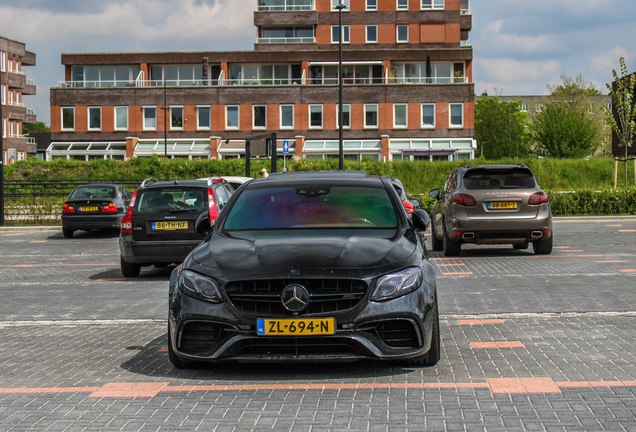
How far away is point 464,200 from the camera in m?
13.8

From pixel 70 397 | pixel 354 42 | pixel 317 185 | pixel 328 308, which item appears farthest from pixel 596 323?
pixel 354 42

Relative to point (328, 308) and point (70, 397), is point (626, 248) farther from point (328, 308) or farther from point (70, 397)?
point (70, 397)

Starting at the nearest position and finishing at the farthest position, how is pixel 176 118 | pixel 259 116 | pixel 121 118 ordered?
pixel 259 116 < pixel 176 118 < pixel 121 118

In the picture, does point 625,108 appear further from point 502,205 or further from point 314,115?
point 314,115

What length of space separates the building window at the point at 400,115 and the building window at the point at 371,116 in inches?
57.5

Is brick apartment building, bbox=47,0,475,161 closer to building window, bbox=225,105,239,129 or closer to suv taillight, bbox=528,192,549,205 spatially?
building window, bbox=225,105,239,129

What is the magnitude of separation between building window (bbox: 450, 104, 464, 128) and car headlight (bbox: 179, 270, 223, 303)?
5438 cm

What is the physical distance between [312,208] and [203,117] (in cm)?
5414

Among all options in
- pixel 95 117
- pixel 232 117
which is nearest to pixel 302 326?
pixel 232 117

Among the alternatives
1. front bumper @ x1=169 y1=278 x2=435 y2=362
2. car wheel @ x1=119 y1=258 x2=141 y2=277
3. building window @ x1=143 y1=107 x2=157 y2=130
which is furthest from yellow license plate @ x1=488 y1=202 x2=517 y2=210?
building window @ x1=143 y1=107 x2=157 y2=130

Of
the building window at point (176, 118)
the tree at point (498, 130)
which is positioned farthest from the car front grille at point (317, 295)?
the tree at point (498, 130)

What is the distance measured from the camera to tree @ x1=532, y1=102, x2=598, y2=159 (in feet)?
210

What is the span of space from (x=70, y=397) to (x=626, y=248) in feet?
42.7

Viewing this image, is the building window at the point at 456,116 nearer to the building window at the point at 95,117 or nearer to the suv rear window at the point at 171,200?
the building window at the point at 95,117
